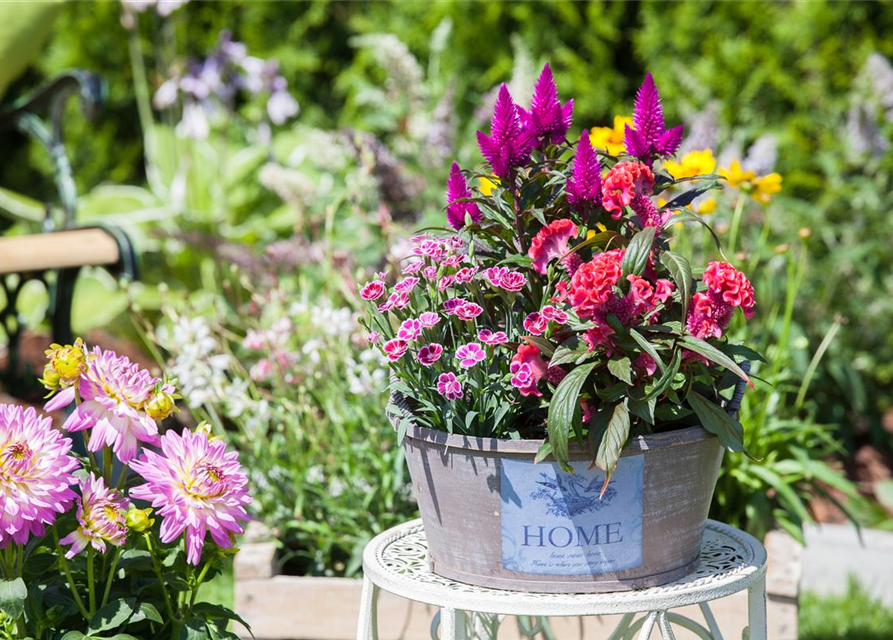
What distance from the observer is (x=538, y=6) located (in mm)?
4094

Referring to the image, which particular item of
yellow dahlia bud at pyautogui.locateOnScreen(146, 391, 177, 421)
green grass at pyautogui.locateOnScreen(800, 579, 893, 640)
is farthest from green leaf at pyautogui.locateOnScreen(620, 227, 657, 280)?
green grass at pyautogui.locateOnScreen(800, 579, 893, 640)

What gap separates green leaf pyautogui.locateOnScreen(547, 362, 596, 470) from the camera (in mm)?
1166

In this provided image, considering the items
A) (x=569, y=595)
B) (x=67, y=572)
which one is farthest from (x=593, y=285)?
(x=67, y=572)

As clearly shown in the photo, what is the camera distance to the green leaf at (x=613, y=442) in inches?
46.1

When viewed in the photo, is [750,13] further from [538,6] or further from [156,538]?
[156,538]

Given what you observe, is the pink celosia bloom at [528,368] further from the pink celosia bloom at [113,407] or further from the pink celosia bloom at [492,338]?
the pink celosia bloom at [113,407]

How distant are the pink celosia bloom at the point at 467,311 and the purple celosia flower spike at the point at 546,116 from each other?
24 cm

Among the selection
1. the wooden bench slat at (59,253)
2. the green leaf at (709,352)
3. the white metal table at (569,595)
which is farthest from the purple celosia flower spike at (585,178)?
the wooden bench slat at (59,253)

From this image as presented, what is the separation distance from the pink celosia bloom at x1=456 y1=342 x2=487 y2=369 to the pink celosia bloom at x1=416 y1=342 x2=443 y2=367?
0.11 ft

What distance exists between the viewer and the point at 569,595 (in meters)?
1.25


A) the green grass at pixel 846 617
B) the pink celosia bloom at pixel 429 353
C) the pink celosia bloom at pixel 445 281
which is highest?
the pink celosia bloom at pixel 445 281

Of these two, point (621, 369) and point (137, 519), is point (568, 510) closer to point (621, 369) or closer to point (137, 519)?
point (621, 369)

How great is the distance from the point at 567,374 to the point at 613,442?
0.11m

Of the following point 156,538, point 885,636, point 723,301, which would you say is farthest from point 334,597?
point 885,636
